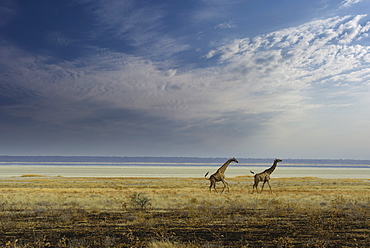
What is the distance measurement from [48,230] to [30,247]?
3.18m

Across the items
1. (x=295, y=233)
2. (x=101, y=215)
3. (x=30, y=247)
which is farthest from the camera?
(x=101, y=215)

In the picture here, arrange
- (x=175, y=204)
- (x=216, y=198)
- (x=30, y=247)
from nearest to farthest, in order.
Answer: (x=30, y=247), (x=175, y=204), (x=216, y=198)

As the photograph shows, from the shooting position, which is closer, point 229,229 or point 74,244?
point 74,244

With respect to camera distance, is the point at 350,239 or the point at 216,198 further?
the point at 216,198

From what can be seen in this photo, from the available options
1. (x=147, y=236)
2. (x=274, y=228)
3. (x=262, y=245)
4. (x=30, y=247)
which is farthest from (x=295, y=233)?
(x=30, y=247)

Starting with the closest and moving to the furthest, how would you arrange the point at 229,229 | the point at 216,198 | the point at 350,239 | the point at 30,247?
the point at 30,247 < the point at 350,239 < the point at 229,229 < the point at 216,198

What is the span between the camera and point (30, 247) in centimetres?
1000

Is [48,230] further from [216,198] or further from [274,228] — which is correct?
[216,198]

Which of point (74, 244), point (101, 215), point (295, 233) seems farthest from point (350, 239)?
point (101, 215)

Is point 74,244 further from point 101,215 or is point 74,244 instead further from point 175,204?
point 175,204

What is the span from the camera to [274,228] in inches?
526

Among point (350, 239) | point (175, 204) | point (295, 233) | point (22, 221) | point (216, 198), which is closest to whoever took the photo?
point (350, 239)

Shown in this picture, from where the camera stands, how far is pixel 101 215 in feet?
56.2

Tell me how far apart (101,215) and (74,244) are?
6.80 m
